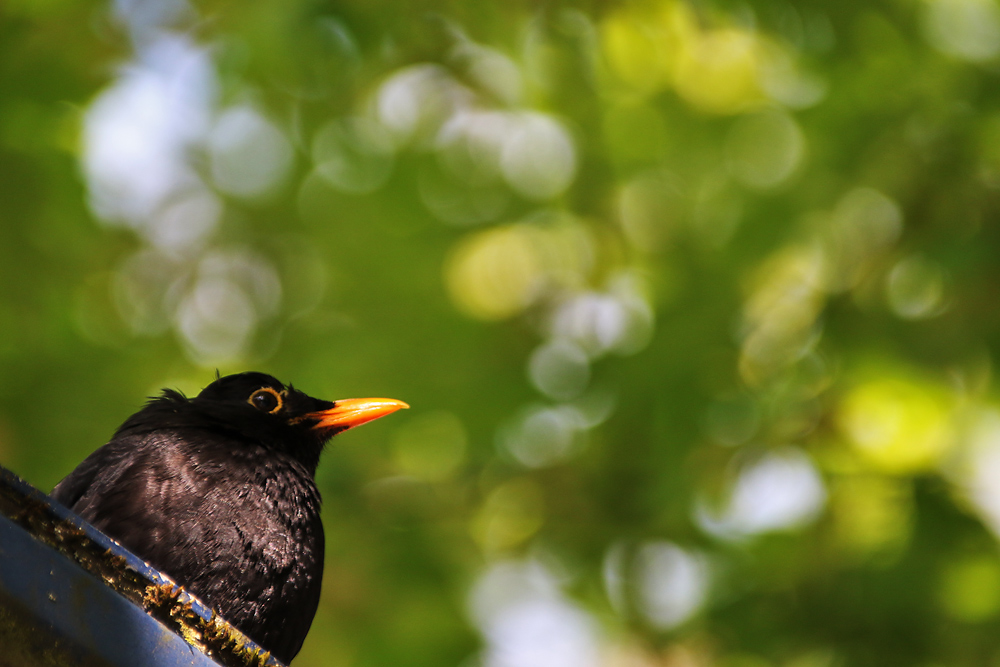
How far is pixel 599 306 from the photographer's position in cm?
521

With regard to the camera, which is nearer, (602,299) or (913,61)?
(913,61)

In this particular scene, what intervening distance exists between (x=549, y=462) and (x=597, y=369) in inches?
22.1

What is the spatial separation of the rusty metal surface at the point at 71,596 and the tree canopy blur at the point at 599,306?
3137mm

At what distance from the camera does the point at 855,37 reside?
4539mm

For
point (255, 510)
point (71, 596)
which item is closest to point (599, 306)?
point (255, 510)

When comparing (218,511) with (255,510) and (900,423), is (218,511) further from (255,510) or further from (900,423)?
(900,423)

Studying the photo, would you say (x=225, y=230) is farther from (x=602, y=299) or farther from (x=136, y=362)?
(x=602, y=299)

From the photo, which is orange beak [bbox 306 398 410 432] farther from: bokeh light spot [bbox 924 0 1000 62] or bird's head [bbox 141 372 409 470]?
bokeh light spot [bbox 924 0 1000 62]

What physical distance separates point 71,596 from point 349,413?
2.39 metres

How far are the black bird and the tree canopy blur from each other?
1.68 metres

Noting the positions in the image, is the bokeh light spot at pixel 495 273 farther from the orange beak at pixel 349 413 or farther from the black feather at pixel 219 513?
the black feather at pixel 219 513

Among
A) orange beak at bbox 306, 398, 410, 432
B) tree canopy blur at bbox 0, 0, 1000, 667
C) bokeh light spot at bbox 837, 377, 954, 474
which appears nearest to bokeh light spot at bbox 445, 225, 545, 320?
tree canopy blur at bbox 0, 0, 1000, 667

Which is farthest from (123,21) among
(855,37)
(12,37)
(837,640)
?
(837,640)

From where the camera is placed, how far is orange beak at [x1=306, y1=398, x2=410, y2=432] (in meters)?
3.82
